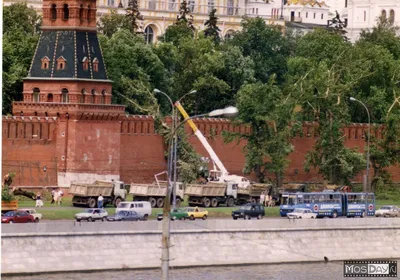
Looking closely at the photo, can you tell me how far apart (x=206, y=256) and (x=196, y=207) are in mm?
12386

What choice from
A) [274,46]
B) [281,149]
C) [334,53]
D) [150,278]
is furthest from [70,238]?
[274,46]

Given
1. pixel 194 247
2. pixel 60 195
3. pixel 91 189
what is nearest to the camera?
pixel 194 247

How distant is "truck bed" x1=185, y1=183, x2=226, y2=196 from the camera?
3346 inches

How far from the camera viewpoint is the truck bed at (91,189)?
8231 centimetres

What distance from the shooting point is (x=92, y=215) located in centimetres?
7381

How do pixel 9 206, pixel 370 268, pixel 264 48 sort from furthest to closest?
pixel 264 48 → pixel 9 206 → pixel 370 268

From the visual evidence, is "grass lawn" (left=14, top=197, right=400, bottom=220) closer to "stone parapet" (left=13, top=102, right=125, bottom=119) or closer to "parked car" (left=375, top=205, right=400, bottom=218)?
"parked car" (left=375, top=205, right=400, bottom=218)

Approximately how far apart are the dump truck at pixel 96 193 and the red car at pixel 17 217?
1076cm

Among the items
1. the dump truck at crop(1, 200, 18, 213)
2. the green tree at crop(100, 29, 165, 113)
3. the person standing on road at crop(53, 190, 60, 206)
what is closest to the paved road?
the dump truck at crop(1, 200, 18, 213)

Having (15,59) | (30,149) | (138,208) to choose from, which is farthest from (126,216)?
(15,59)

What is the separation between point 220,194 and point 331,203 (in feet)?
18.0

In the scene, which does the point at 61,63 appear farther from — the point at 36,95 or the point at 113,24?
the point at 113,24

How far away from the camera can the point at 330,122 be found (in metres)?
97.3

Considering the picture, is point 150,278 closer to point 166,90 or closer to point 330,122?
point 330,122
